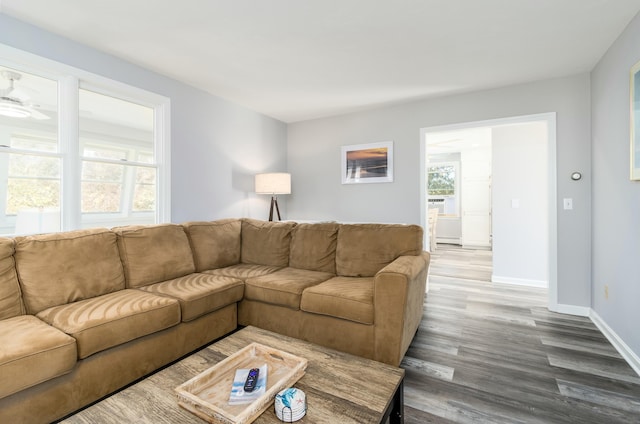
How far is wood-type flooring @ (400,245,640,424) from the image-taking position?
1.63 meters

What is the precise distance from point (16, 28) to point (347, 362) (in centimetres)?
311

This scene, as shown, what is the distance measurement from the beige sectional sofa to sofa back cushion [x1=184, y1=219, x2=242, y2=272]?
0.01 meters

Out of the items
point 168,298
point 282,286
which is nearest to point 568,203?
point 282,286

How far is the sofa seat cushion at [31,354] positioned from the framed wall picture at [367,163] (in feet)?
11.5

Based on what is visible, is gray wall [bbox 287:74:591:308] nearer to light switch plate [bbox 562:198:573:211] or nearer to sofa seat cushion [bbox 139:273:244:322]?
light switch plate [bbox 562:198:573:211]

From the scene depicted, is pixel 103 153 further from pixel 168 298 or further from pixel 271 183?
pixel 271 183

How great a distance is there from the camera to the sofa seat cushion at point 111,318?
163cm

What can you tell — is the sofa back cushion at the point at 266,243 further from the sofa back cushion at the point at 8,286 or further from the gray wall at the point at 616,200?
the gray wall at the point at 616,200

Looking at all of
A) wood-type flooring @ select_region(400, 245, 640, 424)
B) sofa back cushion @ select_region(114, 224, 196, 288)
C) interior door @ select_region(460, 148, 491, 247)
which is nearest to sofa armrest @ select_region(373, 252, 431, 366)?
wood-type flooring @ select_region(400, 245, 640, 424)

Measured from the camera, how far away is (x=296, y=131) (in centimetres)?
483

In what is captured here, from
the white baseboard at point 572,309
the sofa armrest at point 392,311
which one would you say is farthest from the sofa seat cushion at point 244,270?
the white baseboard at point 572,309

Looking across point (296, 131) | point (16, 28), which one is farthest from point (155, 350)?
point (296, 131)

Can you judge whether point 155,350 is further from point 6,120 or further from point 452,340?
point 452,340

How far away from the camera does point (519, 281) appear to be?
163 inches
